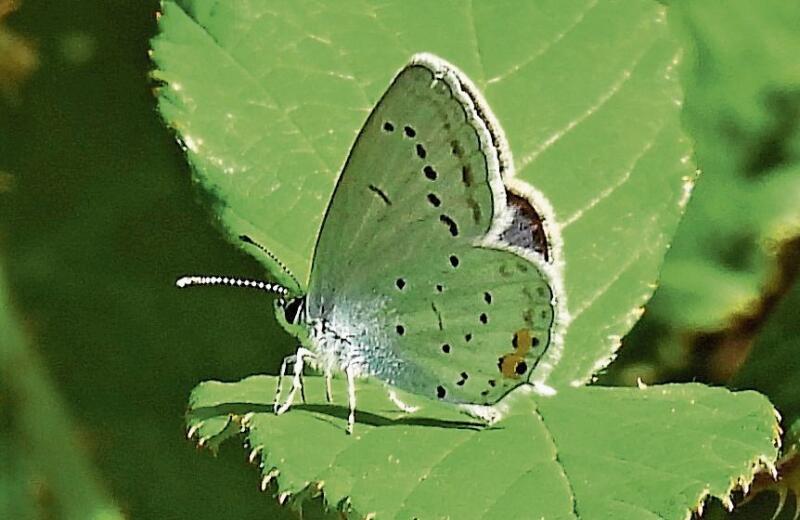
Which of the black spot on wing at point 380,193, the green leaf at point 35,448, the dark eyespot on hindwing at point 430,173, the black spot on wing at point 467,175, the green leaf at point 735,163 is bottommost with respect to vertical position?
the green leaf at point 35,448

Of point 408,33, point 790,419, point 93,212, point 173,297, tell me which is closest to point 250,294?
point 173,297

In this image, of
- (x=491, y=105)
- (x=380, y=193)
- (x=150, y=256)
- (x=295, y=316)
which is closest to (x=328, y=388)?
(x=295, y=316)

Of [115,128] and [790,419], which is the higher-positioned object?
[790,419]

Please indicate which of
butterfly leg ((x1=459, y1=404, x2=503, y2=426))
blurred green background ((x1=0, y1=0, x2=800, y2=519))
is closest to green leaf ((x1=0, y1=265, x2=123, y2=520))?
blurred green background ((x1=0, y1=0, x2=800, y2=519))

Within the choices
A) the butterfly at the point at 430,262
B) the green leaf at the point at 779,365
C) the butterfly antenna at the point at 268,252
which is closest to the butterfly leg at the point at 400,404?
the butterfly at the point at 430,262

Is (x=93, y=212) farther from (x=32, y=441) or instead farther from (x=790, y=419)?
(x=790, y=419)

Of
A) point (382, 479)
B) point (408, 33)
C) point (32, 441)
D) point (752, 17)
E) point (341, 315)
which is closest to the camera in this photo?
point (382, 479)

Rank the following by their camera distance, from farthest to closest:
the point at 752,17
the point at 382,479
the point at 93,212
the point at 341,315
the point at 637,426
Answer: the point at 93,212, the point at 752,17, the point at 341,315, the point at 637,426, the point at 382,479

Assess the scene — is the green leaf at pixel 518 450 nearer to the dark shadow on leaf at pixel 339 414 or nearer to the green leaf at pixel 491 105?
the dark shadow on leaf at pixel 339 414
